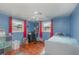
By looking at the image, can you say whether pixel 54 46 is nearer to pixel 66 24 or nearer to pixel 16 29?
pixel 66 24

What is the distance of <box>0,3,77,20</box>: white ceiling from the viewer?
1.77 m

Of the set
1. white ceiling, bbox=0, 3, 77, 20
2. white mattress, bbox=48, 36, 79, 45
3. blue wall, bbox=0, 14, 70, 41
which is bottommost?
white mattress, bbox=48, 36, 79, 45

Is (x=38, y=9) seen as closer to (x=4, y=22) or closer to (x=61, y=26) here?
(x=61, y=26)

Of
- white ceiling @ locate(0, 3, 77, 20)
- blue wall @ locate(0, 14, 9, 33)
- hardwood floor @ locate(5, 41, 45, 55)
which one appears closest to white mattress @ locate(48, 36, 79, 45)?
hardwood floor @ locate(5, 41, 45, 55)

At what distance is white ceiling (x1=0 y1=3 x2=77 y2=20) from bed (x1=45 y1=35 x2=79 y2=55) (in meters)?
0.40

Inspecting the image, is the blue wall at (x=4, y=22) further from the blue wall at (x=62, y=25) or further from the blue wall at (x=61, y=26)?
the blue wall at (x=62, y=25)

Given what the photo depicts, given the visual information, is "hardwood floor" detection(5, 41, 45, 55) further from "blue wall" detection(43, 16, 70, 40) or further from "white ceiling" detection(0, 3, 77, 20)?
"white ceiling" detection(0, 3, 77, 20)

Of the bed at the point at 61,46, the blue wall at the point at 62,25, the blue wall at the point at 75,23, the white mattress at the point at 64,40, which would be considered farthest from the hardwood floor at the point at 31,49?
the blue wall at the point at 75,23

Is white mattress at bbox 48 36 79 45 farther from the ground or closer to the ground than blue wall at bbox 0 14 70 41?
closer to the ground

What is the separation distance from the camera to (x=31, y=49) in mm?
1802

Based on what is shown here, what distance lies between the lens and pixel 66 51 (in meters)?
1.76

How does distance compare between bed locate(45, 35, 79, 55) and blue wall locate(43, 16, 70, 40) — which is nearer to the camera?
bed locate(45, 35, 79, 55)

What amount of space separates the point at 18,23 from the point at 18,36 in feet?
0.73
